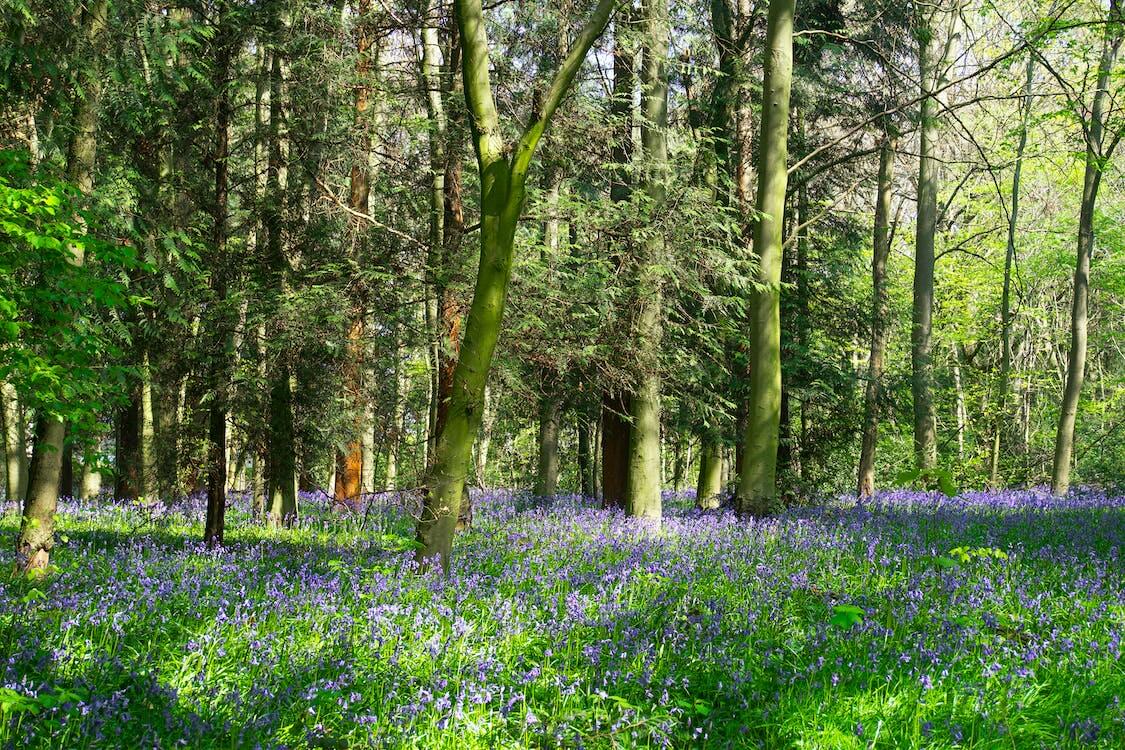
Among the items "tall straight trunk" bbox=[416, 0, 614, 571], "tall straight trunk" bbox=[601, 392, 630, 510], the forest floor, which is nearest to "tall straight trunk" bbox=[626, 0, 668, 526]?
"tall straight trunk" bbox=[601, 392, 630, 510]

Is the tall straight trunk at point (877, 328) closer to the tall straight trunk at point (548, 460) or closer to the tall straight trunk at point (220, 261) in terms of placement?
the tall straight trunk at point (548, 460)

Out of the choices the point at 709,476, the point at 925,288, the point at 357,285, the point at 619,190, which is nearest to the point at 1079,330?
the point at 925,288

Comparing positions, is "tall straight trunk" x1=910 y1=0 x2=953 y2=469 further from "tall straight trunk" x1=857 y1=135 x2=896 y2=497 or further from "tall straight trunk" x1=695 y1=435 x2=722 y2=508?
"tall straight trunk" x1=695 y1=435 x2=722 y2=508

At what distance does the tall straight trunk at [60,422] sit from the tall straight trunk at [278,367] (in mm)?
1946

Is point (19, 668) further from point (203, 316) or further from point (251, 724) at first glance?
point (203, 316)

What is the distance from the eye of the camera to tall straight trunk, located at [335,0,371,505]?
30.2 ft

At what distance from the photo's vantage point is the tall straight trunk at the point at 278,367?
30.6 ft

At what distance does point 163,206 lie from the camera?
356 inches

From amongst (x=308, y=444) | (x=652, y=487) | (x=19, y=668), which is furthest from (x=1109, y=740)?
(x=308, y=444)

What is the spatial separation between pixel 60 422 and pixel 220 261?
261 centimetres

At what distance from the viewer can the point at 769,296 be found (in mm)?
10258

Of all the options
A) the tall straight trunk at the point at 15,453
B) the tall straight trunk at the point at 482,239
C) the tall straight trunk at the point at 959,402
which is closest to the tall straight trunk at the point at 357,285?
the tall straight trunk at the point at 482,239

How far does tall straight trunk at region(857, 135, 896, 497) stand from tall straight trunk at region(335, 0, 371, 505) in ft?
27.5

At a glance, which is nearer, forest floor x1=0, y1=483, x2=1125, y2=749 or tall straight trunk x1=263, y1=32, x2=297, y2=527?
forest floor x1=0, y1=483, x2=1125, y2=749
